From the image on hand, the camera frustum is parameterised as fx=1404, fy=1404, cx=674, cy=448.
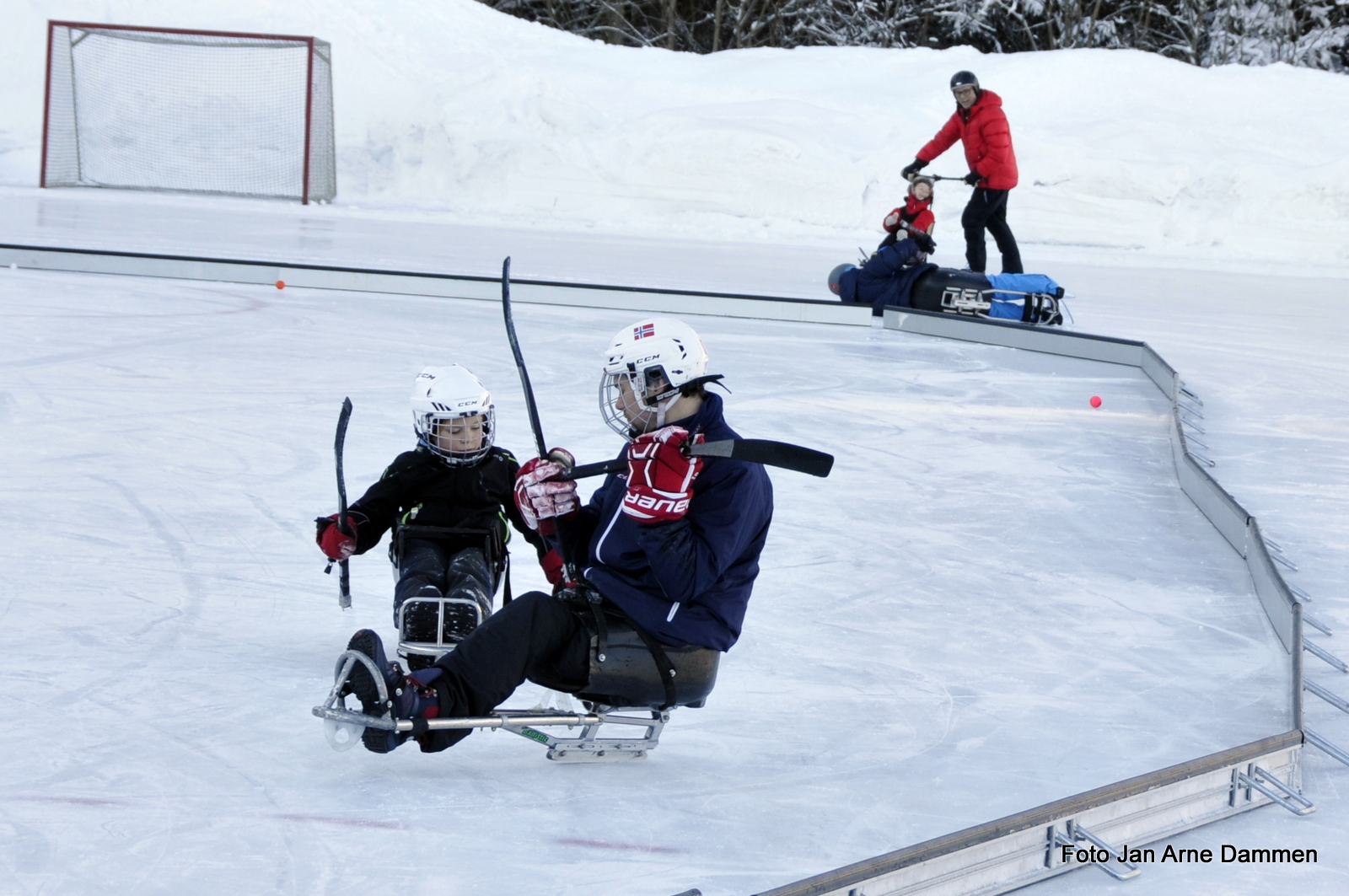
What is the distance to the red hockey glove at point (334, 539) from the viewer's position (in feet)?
8.45

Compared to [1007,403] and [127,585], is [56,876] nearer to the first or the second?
[127,585]

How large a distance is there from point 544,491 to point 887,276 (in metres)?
5.76

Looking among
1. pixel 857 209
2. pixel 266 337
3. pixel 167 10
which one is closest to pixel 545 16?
pixel 167 10

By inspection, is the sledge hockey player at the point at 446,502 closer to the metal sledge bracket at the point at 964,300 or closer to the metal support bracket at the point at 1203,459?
the metal support bracket at the point at 1203,459

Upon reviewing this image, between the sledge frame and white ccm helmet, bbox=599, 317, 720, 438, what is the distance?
0.46 meters

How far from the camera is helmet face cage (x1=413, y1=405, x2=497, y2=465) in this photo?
2.62 metres

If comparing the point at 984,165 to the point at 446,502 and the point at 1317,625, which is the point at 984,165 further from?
the point at 446,502

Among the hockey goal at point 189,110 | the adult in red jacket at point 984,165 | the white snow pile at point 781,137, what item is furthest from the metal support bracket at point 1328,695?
the hockey goal at point 189,110

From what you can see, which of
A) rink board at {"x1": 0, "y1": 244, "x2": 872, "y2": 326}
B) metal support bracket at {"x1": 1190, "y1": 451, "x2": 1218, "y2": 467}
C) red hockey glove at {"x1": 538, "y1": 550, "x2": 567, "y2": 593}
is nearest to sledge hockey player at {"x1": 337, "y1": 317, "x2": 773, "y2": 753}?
red hockey glove at {"x1": 538, "y1": 550, "x2": 567, "y2": 593}

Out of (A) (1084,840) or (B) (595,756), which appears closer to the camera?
(A) (1084,840)

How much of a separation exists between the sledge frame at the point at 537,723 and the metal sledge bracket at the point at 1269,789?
0.90 m

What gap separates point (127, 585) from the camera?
2.86 meters

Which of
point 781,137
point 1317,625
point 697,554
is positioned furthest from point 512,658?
point 781,137

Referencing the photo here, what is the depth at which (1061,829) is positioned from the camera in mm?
2002
